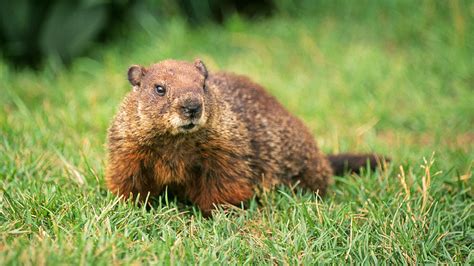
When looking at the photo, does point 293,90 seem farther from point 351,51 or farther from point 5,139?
point 5,139

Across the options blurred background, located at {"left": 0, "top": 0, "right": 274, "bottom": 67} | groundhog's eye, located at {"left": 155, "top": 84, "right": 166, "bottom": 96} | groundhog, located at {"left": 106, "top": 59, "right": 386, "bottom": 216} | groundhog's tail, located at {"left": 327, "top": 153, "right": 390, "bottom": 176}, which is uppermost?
blurred background, located at {"left": 0, "top": 0, "right": 274, "bottom": 67}

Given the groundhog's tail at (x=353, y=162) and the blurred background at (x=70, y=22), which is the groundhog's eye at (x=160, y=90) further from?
the blurred background at (x=70, y=22)

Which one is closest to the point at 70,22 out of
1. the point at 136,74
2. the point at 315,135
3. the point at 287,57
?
the point at 287,57

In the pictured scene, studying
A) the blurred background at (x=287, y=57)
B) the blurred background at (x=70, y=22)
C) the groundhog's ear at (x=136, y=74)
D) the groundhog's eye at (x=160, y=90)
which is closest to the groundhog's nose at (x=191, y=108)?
the groundhog's eye at (x=160, y=90)

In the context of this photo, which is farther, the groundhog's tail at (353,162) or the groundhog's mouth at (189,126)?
the groundhog's tail at (353,162)

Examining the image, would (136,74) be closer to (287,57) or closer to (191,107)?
(191,107)

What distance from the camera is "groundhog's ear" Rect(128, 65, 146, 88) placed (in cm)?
393

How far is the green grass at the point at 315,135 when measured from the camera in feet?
10.8

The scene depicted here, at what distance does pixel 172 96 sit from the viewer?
11.8 ft

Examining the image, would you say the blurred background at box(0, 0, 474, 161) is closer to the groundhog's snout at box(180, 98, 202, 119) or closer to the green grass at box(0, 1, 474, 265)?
the green grass at box(0, 1, 474, 265)

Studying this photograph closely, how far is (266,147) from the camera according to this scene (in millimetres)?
4270

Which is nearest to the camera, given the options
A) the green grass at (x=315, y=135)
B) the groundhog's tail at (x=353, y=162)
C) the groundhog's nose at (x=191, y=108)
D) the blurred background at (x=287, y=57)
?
the green grass at (x=315, y=135)

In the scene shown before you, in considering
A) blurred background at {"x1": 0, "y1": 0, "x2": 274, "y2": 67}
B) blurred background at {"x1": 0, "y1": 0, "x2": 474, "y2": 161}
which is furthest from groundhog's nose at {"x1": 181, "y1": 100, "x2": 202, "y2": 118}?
blurred background at {"x1": 0, "y1": 0, "x2": 274, "y2": 67}

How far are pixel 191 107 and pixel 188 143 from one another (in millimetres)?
363
